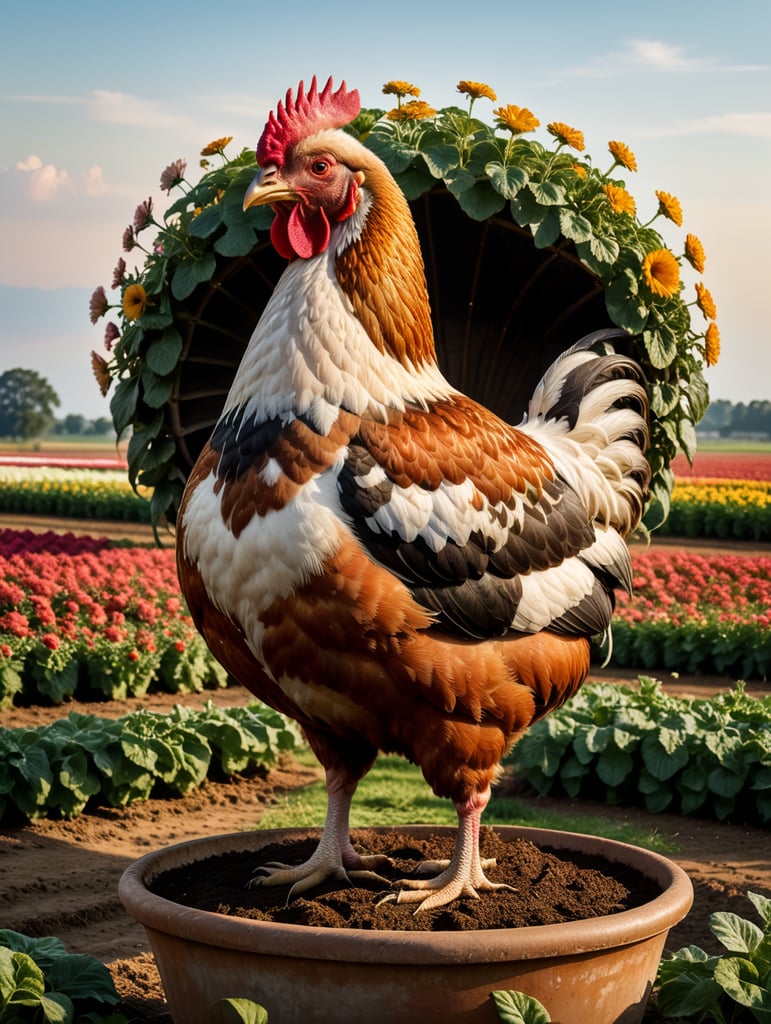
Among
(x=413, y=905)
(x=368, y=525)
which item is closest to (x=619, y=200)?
(x=368, y=525)

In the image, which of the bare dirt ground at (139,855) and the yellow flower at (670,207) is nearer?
the yellow flower at (670,207)

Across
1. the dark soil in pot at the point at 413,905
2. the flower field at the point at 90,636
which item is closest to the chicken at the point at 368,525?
the dark soil in pot at the point at 413,905

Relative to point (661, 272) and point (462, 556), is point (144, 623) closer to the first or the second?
point (661, 272)

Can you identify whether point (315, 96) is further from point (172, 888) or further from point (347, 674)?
point (172, 888)

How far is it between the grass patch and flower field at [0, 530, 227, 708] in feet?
7.81

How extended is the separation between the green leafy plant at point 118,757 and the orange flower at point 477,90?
13.5 ft

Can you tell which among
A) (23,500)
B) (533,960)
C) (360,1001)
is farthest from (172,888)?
(23,500)

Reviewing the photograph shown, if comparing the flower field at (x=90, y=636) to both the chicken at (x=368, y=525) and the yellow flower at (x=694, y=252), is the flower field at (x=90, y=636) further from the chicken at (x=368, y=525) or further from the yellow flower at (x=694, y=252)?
the chicken at (x=368, y=525)

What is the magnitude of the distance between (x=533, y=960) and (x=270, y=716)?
5260mm

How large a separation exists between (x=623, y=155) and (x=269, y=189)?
74.1 inches

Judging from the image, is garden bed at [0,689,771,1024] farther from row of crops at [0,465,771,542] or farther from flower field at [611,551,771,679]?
row of crops at [0,465,771,542]

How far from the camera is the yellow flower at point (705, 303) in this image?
4.07 metres

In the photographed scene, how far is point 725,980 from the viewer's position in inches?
118

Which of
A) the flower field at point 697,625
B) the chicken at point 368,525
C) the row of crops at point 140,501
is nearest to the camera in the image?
the chicken at point 368,525
